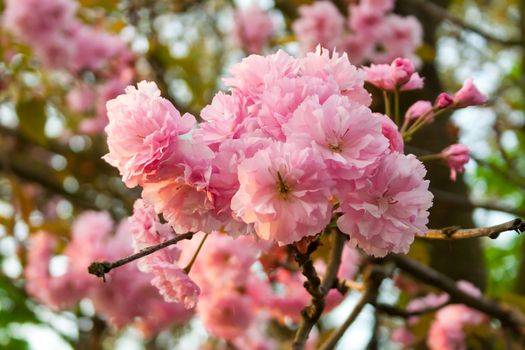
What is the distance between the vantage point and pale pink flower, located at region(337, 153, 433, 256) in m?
0.84

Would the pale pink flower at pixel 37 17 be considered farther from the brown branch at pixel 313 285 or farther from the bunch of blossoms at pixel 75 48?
the brown branch at pixel 313 285

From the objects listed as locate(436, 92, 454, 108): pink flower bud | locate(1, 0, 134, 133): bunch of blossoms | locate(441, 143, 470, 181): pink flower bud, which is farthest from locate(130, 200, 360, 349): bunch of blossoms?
locate(1, 0, 134, 133): bunch of blossoms

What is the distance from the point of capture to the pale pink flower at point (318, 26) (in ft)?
8.27

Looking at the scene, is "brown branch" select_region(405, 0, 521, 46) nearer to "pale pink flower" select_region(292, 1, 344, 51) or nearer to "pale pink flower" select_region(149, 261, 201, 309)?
"pale pink flower" select_region(292, 1, 344, 51)

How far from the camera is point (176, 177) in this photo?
0.88 meters

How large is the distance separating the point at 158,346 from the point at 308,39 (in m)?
3.00

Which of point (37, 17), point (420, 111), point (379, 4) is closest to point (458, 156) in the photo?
point (420, 111)

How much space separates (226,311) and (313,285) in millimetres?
1340

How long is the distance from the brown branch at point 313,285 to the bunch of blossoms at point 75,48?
7.33 feet

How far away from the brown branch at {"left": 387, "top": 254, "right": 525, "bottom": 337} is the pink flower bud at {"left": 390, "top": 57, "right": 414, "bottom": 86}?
50 cm

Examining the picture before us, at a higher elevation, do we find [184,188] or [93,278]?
[184,188]

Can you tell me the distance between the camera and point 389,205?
862mm

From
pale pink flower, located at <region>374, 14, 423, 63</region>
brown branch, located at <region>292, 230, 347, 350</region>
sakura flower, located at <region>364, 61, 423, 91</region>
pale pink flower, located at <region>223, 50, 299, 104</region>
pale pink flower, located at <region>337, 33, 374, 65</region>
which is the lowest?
pale pink flower, located at <region>337, 33, 374, 65</region>

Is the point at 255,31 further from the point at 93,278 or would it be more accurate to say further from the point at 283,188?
the point at 283,188
